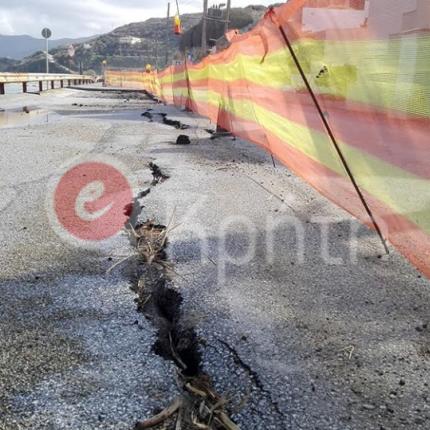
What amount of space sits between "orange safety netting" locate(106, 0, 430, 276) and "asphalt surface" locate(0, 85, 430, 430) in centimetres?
38

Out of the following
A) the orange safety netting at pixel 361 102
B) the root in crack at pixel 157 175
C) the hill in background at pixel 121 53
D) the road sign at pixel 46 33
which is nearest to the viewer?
the orange safety netting at pixel 361 102

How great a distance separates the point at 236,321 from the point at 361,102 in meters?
1.38

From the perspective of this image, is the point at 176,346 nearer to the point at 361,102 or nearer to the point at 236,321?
the point at 236,321

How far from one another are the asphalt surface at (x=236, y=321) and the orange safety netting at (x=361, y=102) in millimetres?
380

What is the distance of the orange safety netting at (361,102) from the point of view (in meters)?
2.54

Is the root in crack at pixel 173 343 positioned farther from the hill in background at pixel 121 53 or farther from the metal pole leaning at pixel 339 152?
the hill in background at pixel 121 53

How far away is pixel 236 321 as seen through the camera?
2.58 m

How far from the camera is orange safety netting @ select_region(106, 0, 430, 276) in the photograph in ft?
8.32

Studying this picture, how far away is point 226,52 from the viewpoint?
7824 mm

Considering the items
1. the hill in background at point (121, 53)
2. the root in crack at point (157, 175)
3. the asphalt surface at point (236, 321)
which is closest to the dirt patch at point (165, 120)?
the root in crack at point (157, 175)

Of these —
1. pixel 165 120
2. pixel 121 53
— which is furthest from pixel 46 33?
pixel 121 53

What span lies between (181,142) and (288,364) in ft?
21.5

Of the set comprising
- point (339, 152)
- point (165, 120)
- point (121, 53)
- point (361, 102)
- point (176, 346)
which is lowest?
point (165, 120)

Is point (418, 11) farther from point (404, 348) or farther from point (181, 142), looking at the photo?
point (181, 142)
